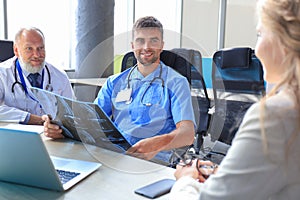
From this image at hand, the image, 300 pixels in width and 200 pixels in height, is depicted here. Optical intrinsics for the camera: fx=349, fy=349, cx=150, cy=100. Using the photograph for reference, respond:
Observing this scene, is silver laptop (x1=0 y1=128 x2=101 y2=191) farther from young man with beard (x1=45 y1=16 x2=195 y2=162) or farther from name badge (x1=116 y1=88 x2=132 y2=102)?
name badge (x1=116 y1=88 x2=132 y2=102)

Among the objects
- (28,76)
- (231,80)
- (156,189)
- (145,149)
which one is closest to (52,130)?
(145,149)

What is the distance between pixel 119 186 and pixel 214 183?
39 cm

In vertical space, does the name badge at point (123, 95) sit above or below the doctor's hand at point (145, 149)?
above

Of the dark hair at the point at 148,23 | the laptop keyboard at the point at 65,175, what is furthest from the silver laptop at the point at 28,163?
the dark hair at the point at 148,23

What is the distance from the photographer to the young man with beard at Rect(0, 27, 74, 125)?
85.7 inches

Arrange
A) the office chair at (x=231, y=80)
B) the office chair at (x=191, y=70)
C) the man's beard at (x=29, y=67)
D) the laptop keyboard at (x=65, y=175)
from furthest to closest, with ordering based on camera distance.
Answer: the office chair at (x=231, y=80)
the man's beard at (x=29, y=67)
the office chair at (x=191, y=70)
the laptop keyboard at (x=65, y=175)

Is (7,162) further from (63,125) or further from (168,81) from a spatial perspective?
(168,81)

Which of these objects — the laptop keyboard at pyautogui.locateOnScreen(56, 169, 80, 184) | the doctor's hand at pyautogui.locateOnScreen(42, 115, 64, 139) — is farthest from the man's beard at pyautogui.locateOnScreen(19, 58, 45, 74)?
the laptop keyboard at pyautogui.locateOnScreen(56, 169, 80, 184)

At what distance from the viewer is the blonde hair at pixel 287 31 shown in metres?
0.61

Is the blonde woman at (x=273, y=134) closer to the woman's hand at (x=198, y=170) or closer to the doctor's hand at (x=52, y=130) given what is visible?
the woman's hand at (x=198, y=170)

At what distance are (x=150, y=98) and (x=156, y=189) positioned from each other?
874 millimetres

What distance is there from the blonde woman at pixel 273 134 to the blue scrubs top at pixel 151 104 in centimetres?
104

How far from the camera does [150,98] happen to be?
1764mm

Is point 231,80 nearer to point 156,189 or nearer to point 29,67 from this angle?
point 29,67
